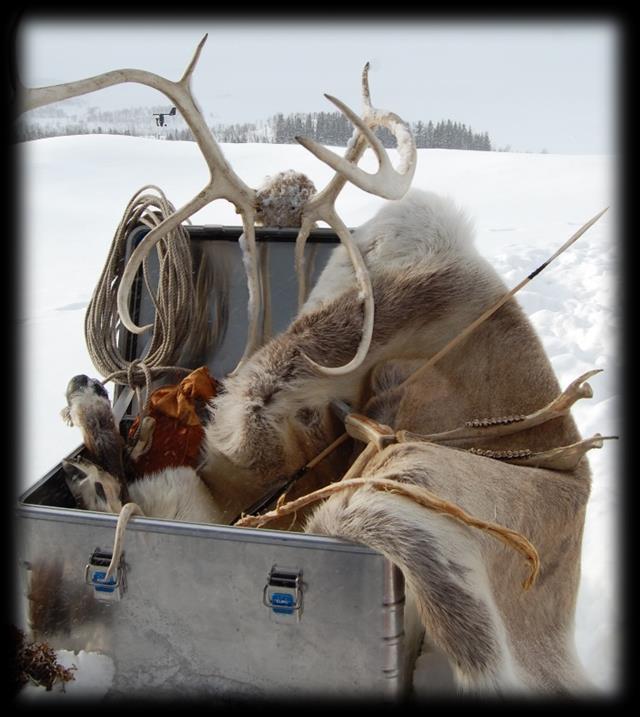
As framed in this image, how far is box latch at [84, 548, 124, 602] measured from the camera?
1.14m

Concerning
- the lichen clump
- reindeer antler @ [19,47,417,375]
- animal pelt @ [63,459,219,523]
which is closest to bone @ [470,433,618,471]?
reindeer antler @ [19,47,417,375]

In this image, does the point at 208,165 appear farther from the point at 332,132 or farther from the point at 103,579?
the point at 332,132

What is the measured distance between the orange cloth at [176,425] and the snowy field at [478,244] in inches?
10.6

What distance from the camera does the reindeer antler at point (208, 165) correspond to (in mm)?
1236

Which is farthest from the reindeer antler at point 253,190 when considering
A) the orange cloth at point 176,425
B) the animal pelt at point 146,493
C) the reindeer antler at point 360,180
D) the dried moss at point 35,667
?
the dried moss at point 35,667

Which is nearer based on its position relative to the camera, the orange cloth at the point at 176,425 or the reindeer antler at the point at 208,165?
the reindeer antler at the point at 208,165

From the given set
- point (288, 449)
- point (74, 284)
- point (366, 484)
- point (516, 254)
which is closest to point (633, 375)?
point (288, 449)

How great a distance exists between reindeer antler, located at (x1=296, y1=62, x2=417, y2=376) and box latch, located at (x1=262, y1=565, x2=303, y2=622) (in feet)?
A: 1.18

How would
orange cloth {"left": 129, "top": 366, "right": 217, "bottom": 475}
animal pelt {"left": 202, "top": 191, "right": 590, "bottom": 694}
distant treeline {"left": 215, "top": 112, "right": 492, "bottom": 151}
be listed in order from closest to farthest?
animal pelt {"left": 202, "top": 191, "right": 590, "bottom": 694}
orange cloth {"left": 129, "top": 366, "right": 217, "bottom": 475}
distant treeline {"left": 215, "top": 112, "right": 492, "bottom": 151}

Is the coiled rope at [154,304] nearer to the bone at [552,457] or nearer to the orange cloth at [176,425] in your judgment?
the orange cloth at [176,425]

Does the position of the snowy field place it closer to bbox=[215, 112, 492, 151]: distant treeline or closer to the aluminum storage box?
the aluminum storage box

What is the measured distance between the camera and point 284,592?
1071mm

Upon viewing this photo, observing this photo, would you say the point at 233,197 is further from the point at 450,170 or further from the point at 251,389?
the point at 450,170

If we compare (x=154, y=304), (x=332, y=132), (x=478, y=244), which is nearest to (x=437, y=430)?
(x=478, y=244)
